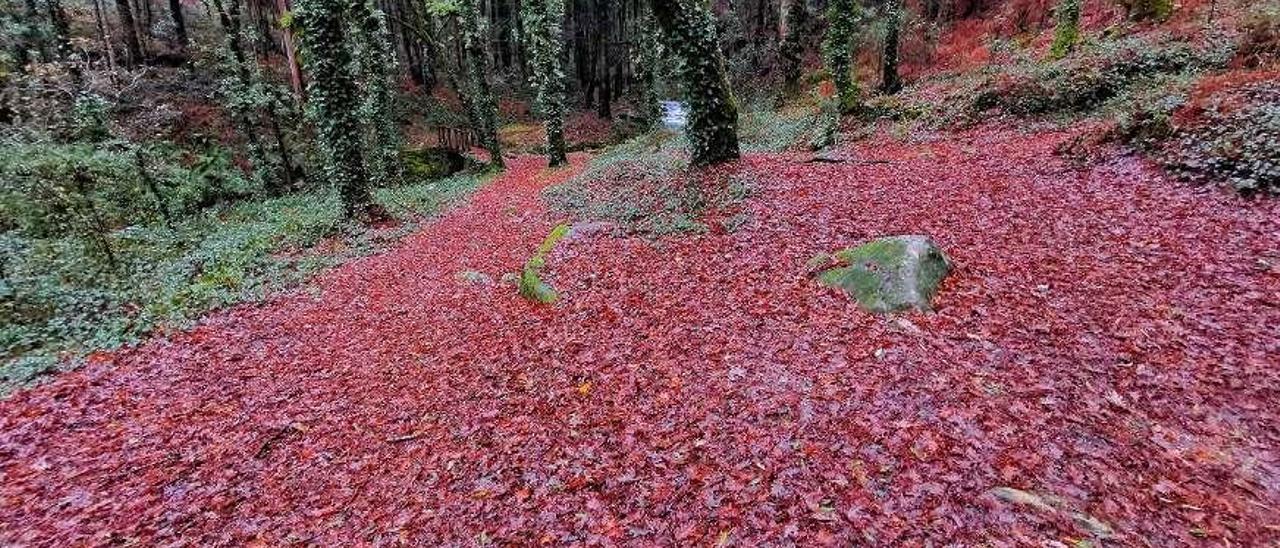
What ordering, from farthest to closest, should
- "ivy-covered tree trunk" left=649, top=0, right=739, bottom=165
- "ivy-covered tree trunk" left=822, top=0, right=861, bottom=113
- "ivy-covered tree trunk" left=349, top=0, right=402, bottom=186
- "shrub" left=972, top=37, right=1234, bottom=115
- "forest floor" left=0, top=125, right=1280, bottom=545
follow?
"ivy-covered tree trunk" left=349, top=0, right=402, bottom=186 < "ivy-covered tree trunk" left=822, top=0, right=861, bottom=113 < "shrub" left=972, top=37, right=1234, bottom=115 < "ivy-covered tree trunk" left=649, top=0, right=739, bottom=165 < "forest floor" left=0, top=125, right=1280, bottom=545

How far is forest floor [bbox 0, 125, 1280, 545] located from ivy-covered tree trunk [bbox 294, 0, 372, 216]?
565 centimetres

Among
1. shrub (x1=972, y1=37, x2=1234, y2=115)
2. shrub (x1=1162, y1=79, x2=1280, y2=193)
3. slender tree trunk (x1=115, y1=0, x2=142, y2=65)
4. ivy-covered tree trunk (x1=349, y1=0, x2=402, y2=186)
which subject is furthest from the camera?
slender tree trunk (x1=115, y1=0, x2=142, y2=65)

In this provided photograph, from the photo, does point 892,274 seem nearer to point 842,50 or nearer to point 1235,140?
point 1235,140

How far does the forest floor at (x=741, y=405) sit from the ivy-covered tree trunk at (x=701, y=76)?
4097 mm

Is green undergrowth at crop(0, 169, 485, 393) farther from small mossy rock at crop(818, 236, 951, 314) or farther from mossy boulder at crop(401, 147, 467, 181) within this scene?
small mossy rock at crop(818, 236, 951, 314)

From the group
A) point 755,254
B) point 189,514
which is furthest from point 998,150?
point 189,514

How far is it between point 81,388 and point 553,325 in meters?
5.33

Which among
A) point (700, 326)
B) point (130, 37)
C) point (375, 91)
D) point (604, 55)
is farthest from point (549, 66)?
point (130, 37)

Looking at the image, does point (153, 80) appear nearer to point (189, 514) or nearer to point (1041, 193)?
point (189, 514)

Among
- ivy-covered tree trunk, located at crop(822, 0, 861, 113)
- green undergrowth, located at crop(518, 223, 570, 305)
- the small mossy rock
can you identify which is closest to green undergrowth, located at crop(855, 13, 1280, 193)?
ivy-covered tree trunk, located at crop(822, 0, 861, 113)

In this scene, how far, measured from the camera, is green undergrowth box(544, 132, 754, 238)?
10.6 meters

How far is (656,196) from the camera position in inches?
476

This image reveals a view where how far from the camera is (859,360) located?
574cm

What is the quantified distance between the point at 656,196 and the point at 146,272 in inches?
363
